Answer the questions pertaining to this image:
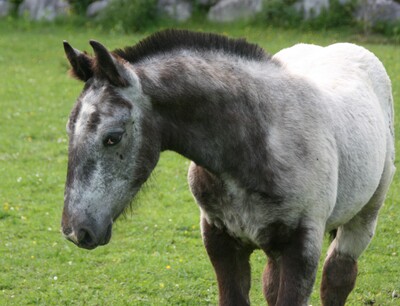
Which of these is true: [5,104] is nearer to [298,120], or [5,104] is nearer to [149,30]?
[149,30]

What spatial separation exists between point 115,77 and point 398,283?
4.18 m

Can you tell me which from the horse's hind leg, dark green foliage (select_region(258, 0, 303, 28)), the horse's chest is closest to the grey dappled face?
the horse's chest

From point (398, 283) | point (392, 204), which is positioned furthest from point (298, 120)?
point (392, 204)

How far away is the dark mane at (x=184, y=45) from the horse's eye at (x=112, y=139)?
495 mm

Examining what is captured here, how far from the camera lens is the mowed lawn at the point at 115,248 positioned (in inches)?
267

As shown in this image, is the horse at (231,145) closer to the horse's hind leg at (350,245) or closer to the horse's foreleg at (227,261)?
the horse's foreleg at (227,261)

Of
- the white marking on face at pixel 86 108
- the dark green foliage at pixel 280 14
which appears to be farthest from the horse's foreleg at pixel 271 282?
the dark green foliage at pixel 280 14

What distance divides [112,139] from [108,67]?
A: 0.34m

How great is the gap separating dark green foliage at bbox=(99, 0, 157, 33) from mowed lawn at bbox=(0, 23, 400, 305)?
838 cm

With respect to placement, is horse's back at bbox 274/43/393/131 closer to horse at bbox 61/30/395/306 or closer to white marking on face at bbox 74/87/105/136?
horse at bbox 61/30/395/306

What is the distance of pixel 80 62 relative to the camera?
3857mm

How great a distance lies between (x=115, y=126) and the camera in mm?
3760

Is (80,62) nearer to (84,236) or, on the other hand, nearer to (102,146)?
(102,146)

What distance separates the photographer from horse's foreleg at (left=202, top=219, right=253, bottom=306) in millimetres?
4828
